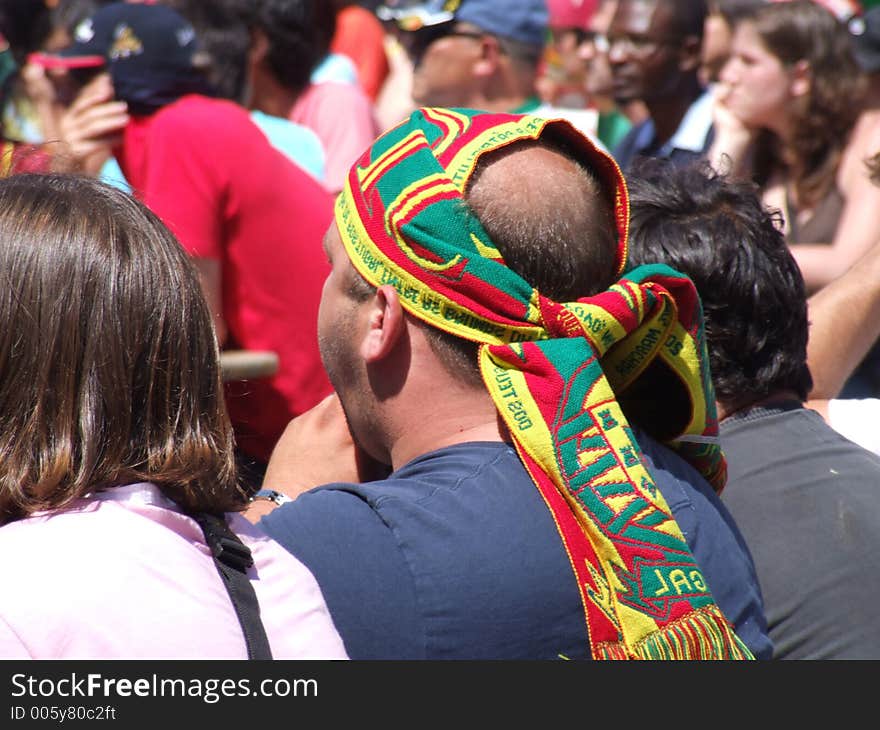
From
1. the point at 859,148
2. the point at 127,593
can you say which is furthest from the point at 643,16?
the point at 127,593

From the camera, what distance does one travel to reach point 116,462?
61.4 inches

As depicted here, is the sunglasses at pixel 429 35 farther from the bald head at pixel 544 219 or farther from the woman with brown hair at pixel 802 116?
the bald head at pixel 544 219

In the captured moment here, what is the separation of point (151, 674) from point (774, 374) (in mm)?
1453

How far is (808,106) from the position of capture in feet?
16.0

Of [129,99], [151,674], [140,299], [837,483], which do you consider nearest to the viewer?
[151,674]

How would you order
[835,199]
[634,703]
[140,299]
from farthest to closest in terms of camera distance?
[835,199], [634,703], [140,299]

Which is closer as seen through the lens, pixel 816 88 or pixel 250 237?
pixel 250 237

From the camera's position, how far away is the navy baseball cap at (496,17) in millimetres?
5582

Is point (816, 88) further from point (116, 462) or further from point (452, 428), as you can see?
point (116, 462)

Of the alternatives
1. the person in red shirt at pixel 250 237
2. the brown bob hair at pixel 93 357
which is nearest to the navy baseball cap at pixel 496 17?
the person in red shirt at pixel 250 237

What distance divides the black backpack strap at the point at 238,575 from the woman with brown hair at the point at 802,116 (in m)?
3.55

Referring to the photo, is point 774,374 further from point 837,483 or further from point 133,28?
point 133,28

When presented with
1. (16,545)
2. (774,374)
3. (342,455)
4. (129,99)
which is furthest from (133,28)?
(16,545)

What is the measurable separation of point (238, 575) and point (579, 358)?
63 cm
